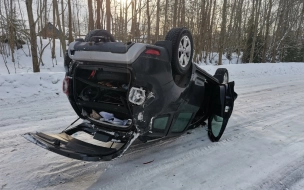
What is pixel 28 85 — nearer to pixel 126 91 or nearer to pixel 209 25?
pixel 126 91

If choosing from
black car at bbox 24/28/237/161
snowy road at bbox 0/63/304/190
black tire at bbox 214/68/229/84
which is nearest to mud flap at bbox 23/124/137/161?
black car at bbox 24/28/237/161

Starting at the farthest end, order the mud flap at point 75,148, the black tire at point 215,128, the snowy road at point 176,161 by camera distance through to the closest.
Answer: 1. the black tire at point 215,128
2. the snowy road at point 176,161
3. the mud flap at point 75,148

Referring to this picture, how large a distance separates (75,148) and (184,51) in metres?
1.74

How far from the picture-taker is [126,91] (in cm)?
301

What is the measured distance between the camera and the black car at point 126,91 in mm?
2621

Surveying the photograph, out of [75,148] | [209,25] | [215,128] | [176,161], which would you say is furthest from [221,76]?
[209,25]

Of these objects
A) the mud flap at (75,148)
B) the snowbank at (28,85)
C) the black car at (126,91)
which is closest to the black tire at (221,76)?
the black car at (126,91)

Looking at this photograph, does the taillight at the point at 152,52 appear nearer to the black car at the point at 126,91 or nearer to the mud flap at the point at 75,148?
the black car at the point at 126,91

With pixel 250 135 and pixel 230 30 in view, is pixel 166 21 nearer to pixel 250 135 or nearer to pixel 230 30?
pixel 230 30

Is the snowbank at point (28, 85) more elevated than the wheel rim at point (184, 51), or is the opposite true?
the wheel rim at point (184, 51)

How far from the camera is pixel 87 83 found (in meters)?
3.12

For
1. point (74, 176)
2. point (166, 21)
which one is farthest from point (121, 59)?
point (166, 21)

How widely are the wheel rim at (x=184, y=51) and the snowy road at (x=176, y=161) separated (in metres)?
1.32

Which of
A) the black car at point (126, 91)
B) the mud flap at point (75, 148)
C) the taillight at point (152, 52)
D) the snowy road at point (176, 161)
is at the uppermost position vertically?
the taillight at point (152, 52)
